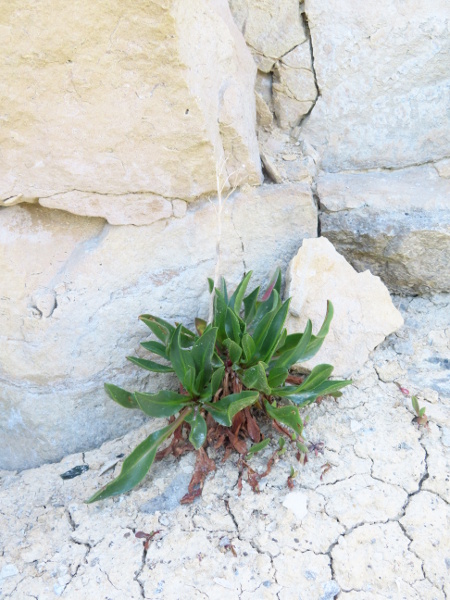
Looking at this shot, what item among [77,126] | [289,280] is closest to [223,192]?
[289,280]

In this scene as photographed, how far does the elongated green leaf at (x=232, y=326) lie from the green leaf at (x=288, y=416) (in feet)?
0.88

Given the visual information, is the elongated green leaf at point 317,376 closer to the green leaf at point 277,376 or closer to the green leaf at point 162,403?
the green leaf at point 277,376

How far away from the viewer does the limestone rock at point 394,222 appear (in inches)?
95.6

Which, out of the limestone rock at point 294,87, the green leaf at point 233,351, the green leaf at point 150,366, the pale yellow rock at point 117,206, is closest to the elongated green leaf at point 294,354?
the green leaf at point 233,351

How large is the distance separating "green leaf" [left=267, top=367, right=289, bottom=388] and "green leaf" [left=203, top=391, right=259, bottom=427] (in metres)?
0.12

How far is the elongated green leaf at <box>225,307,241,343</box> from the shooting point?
6.35 ft

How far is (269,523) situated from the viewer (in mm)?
1733

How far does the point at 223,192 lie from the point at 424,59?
109cm

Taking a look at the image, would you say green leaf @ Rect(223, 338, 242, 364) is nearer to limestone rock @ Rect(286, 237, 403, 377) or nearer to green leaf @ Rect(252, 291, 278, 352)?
green leaf @ Rect(252, 291, 278, 352)

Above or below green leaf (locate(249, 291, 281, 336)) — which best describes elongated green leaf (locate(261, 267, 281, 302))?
above

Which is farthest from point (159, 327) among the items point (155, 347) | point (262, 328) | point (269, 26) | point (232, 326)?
point (269, 26)

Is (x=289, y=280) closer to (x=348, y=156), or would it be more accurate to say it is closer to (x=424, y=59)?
(x=348, y=156)

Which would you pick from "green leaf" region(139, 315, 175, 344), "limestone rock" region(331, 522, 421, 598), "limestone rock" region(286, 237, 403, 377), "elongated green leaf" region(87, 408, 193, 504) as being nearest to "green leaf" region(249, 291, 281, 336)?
"limestone rock" region(286, 237, 403, 377)

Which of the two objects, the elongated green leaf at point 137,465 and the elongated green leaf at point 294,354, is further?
the elongated green leaf at point 294,354
